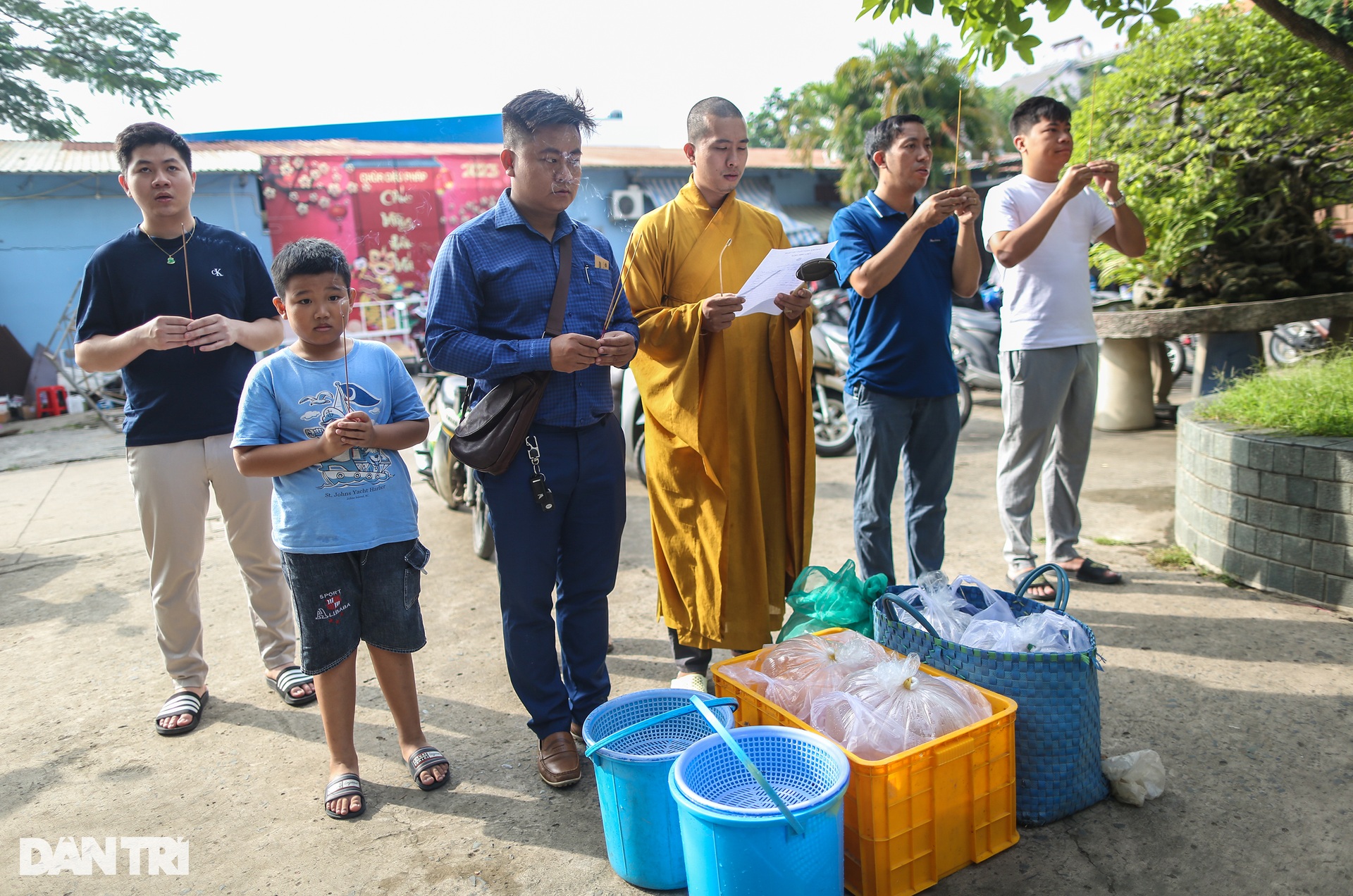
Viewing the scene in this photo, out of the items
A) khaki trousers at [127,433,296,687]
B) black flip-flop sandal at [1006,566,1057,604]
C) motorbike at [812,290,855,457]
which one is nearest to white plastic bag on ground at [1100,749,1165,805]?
black flip-flop sandal at [1006,566,1057,604]

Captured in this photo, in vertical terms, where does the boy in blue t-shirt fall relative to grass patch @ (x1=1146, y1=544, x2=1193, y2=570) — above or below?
above

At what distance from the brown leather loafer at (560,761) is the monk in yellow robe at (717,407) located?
0.52m

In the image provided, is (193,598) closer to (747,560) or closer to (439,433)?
(747,560)

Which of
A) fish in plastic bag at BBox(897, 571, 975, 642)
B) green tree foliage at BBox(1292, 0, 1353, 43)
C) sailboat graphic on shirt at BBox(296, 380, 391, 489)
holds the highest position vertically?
green tree foliage at BBox(1292, 0, 1353, 43)

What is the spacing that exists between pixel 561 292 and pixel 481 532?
2.43m

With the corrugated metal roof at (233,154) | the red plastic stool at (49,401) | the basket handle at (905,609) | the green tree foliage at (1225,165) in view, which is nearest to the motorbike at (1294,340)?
the green tree foliage at (1225,165)

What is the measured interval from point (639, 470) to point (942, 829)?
13.7ft

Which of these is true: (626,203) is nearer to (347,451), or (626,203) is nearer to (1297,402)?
(1297,402)

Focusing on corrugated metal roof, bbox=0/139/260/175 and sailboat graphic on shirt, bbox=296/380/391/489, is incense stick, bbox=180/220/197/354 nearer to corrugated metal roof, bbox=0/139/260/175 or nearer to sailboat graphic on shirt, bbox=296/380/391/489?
sailboat graphic on shirt, bbox=296/380/391/489

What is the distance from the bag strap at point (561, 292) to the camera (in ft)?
8.08

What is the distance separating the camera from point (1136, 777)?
7.39ft

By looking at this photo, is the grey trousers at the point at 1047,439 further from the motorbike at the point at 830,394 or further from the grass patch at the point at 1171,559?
the motorbike at the point at 830,394

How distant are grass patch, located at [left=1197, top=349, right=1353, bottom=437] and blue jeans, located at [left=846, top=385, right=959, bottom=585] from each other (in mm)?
1492

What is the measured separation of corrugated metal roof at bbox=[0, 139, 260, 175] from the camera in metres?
12.9
